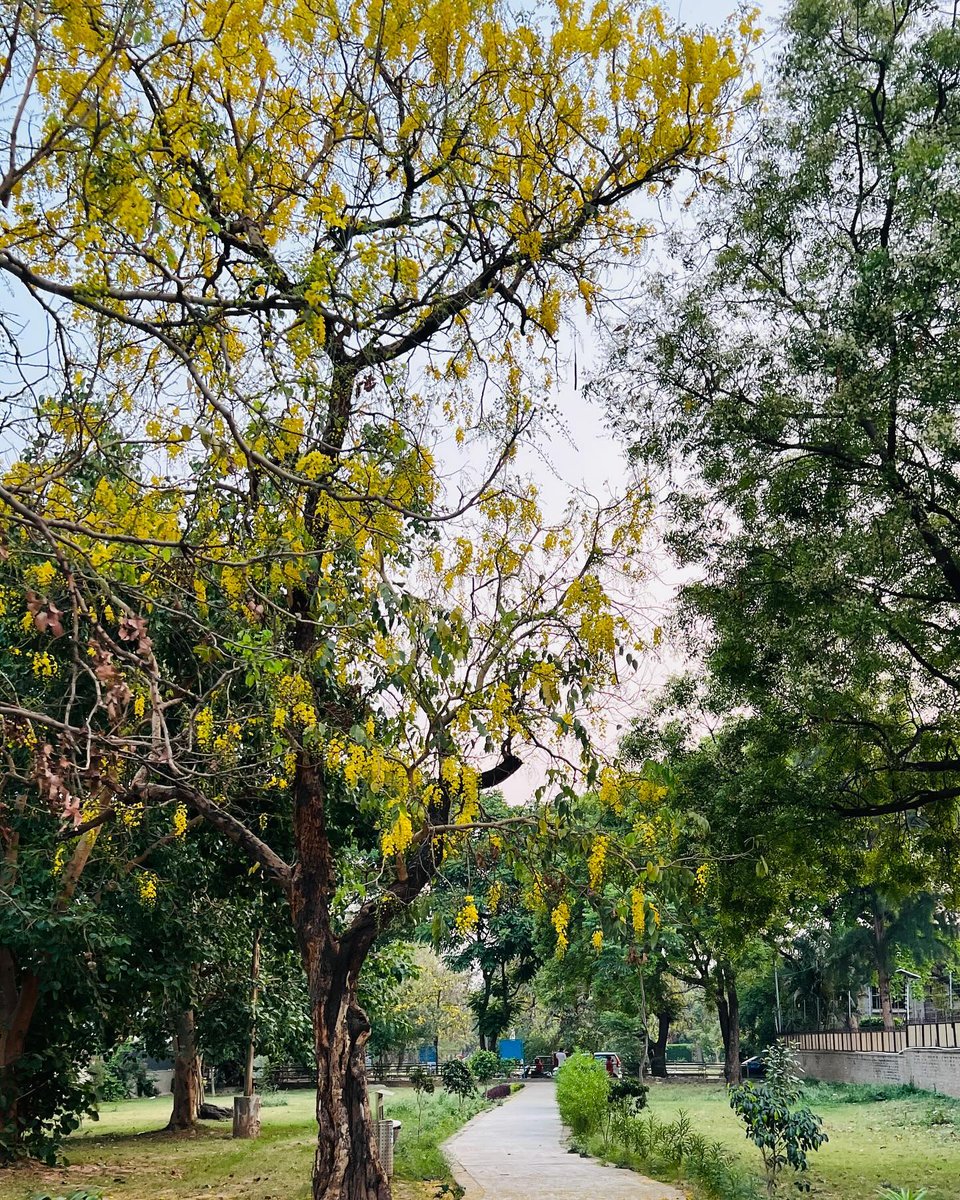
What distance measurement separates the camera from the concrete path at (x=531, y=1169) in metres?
8.49

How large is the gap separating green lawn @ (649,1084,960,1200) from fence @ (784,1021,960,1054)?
3.69 ft

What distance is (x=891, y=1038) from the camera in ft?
72.2

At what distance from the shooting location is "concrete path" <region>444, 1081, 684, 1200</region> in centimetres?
849

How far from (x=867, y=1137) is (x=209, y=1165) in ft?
26.3

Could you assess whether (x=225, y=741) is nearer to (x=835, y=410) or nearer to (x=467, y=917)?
(x=467, y=917)

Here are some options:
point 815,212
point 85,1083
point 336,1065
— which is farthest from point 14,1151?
point 815,212

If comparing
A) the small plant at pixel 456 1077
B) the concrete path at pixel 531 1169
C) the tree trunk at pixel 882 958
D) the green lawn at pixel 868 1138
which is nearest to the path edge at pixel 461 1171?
the concrete path at pixel 531 1169

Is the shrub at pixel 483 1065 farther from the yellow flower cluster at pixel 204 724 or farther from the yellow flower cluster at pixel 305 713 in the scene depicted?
the yellow flower cluster at pixel 204 724

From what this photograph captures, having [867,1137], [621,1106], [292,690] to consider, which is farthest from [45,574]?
[867,1137]

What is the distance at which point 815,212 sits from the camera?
8109mm

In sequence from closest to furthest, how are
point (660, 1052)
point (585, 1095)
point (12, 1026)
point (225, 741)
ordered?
point (225, 741)
point (12, 1026)
point (585, 1095)
point (660, 1052)

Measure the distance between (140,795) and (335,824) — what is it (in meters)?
3.82

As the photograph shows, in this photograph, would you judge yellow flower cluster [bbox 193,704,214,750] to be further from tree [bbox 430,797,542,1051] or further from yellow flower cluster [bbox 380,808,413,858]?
tree [bbox 430,797,542,1051]

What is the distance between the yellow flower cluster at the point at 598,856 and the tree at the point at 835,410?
2.92m
